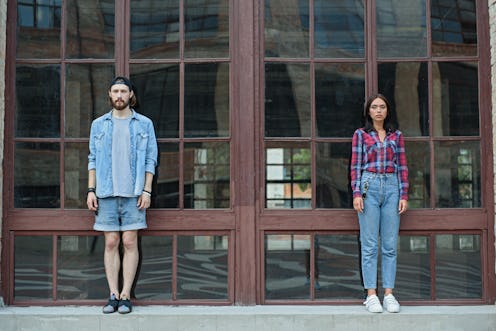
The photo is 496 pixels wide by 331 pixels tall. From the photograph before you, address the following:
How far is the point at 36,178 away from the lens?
506 centimetres

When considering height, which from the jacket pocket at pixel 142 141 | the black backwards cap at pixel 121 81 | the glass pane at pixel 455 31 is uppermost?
the glass pane at pixel 455 31

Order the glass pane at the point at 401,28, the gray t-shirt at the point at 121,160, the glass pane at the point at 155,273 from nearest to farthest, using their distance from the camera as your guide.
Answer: the gray t-shirt at the point at 121,160, the glass pane at the point at 155,273, the glass pane at the point at 401,28

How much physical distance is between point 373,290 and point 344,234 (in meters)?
0.51

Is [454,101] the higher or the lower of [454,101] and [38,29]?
the lower

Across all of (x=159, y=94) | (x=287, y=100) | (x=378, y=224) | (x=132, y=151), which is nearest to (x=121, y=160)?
(x=132, y=151)

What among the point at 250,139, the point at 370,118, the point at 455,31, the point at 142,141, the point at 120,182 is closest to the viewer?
the point at 120,182

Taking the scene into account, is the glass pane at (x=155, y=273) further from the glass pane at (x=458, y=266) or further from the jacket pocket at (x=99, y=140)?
the glass pane at (x=458, y=266)

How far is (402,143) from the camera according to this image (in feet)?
16.0

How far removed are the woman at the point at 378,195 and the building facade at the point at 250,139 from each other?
240mm

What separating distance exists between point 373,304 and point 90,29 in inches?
129

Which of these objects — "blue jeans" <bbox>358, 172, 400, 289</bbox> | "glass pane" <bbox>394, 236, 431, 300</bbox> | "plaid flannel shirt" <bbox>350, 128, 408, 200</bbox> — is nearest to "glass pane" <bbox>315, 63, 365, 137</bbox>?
"plaid flannel shirt" <bbox>350, 128, 408, 200</bbox>

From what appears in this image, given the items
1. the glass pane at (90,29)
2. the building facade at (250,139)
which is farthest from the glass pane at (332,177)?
the glass pane at (90,29)

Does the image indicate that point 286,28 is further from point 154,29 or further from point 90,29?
point 90,29

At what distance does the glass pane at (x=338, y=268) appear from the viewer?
16.5 ft
